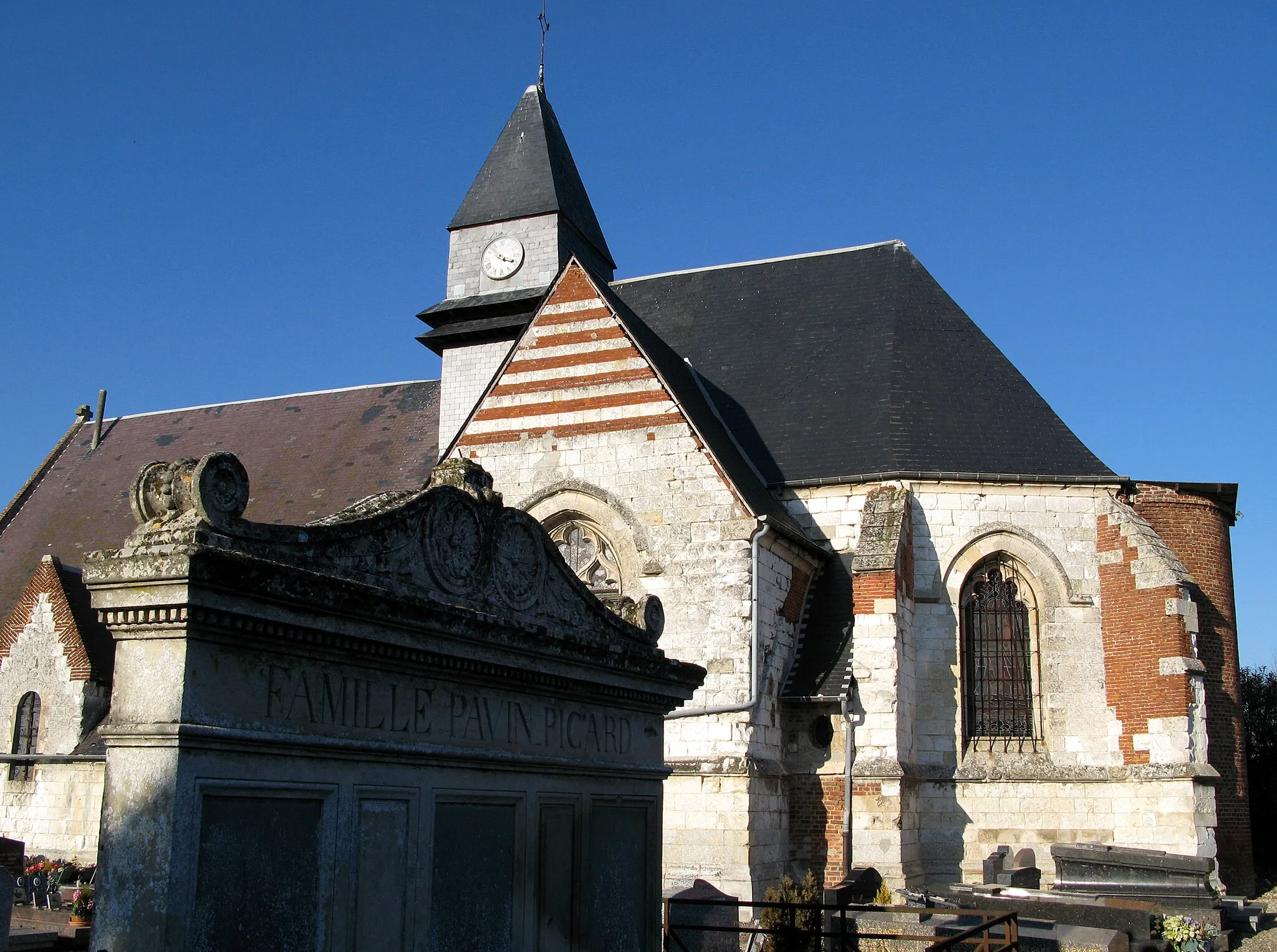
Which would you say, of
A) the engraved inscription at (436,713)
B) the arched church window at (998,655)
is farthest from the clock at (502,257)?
the engraved inscription at (436,713)

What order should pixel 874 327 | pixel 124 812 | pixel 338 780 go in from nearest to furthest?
pixel 124 812, pixel 338 780, pixel 874 327

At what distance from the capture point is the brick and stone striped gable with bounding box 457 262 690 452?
16562mm

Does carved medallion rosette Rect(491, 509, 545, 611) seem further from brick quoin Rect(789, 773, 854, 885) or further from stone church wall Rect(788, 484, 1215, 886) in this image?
brick quoin Rect(789, 773, 854, 885)

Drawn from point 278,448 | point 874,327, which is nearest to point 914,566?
point 874,327

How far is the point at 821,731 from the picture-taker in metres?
16.1

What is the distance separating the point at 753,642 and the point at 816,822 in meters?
2.72

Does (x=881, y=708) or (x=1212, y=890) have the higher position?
(x=881, y=708)

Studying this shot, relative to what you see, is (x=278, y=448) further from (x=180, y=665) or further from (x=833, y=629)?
(x=180, y=665)

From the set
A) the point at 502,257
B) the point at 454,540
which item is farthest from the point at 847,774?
the point at 502,257

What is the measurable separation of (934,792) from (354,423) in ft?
50.5

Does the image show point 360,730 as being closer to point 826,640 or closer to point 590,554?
point 590,554

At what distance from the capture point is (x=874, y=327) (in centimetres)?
2030

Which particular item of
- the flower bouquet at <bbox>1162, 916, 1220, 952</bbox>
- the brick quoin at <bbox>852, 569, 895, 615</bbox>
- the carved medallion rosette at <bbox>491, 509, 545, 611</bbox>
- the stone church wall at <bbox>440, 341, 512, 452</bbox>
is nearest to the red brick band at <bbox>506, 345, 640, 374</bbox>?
the brick quoin at <bbox>852, 569, 895, 615</bbox>

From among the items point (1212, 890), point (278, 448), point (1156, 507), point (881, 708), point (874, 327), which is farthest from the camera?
point (278, 448)
